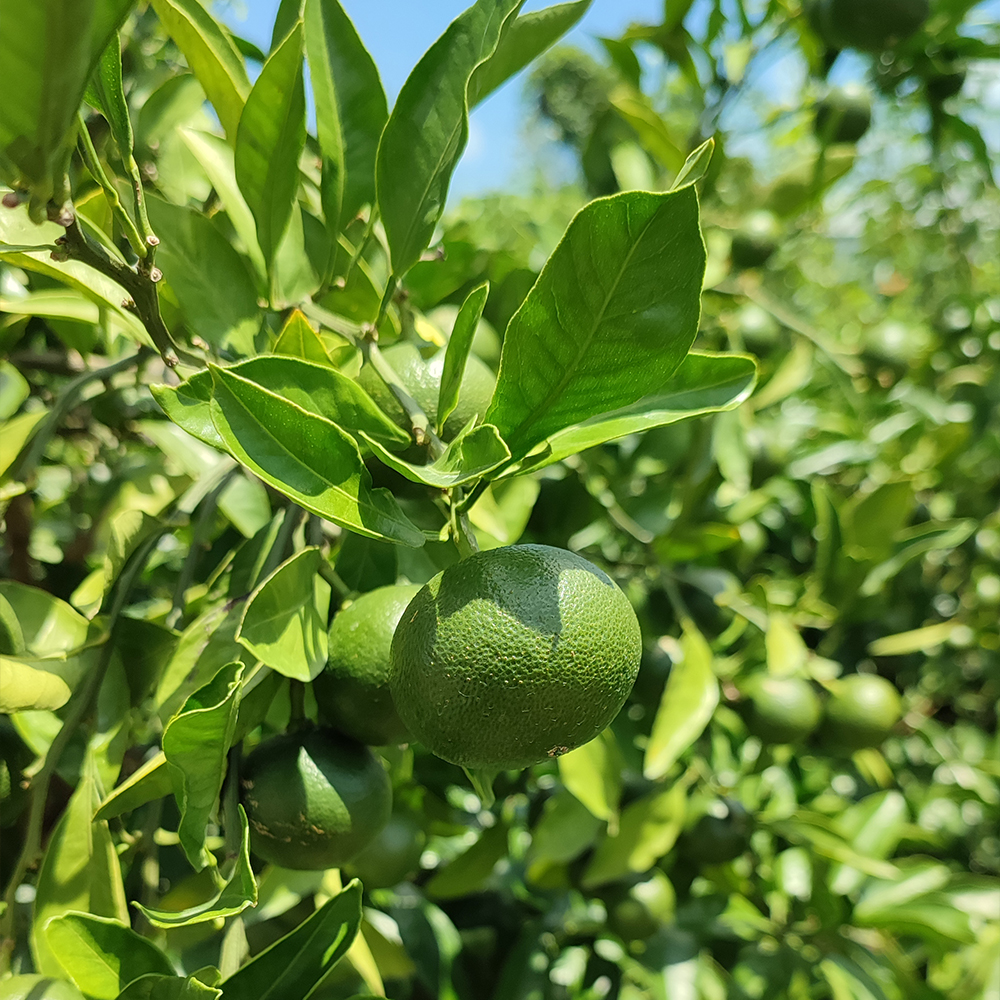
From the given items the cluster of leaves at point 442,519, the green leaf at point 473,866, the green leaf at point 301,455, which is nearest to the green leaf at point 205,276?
the cluster of leaves at point 442,519

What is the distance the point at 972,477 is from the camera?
75.5 inches

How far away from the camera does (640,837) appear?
1.09 m

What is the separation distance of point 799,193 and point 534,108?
16.5 metres

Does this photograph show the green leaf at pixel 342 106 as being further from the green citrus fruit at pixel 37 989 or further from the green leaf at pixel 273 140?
the green citrus fruit at pixel 37 989

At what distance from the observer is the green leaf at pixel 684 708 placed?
0.91 metres

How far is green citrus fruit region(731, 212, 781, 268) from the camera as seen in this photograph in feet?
4.68

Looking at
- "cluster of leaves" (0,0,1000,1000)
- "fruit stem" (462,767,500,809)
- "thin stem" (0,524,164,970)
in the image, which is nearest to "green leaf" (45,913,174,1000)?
"cluster of leaves" (0,0,1000,1000)

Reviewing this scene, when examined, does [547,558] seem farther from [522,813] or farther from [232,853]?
[522,813]

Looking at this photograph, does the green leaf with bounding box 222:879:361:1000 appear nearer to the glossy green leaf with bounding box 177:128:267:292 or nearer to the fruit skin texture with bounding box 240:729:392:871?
the fruit skin texture with bounding box 240:729:392:871

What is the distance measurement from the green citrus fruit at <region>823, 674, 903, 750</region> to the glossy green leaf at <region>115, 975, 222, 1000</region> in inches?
39.8

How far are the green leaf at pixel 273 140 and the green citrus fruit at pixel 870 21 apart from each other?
99 centimetres

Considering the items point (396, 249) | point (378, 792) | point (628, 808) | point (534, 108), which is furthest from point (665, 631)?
point (534, 108)

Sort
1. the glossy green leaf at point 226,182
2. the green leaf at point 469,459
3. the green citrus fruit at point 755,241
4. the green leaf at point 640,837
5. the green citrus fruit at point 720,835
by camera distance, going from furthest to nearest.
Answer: the green citrus fruit at point 755,241, the green citrus fruit at point 720,835, the green leaf at point 640,837, the glossy green leaf at point 226,182, the green leaf at point 469,459

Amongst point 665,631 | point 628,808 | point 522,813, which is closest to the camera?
point 628,808
